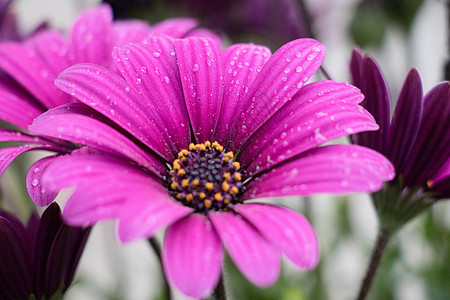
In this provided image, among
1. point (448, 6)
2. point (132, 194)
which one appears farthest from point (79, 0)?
point (132, 194)

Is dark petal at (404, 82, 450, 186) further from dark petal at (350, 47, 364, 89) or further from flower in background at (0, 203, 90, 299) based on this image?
flower in background at (0, 203, 90, 299)

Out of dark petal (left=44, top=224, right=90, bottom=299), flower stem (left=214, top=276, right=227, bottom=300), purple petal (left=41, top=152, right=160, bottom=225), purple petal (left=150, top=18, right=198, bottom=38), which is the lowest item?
dark petal (left=44, top=224, right=90, bottom=299)

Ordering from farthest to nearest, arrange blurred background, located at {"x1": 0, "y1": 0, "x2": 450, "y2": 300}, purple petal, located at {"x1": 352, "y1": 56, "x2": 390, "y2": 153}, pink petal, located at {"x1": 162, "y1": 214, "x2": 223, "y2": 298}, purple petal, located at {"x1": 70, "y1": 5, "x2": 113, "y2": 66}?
blurred background, located at {"x1": 0, "y1": 0, "x2": 450, "y2": 300}
purple petal, located at {"x1": 70, "y1": 5, "x2": 113, "y2": 66}
purple petal, located at {"x1": 352, "y1": 56, "x2": 390, "y2": 153}
pink petal, located at {"x1": 162, "y1": 214, "x2": 223, "y2": 298}

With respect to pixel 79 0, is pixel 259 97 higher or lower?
higher

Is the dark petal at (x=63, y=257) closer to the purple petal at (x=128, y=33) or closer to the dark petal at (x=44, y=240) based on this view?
the dark petal at (x=44, y=240)

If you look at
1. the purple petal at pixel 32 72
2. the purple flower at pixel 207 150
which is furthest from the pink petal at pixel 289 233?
the purple petal at pixel 32 72

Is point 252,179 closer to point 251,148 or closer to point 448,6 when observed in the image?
point 251,148

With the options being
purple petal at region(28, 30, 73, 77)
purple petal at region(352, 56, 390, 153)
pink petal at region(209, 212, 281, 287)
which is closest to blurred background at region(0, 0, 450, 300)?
purple petal at region(28, 30, 73, 77)
